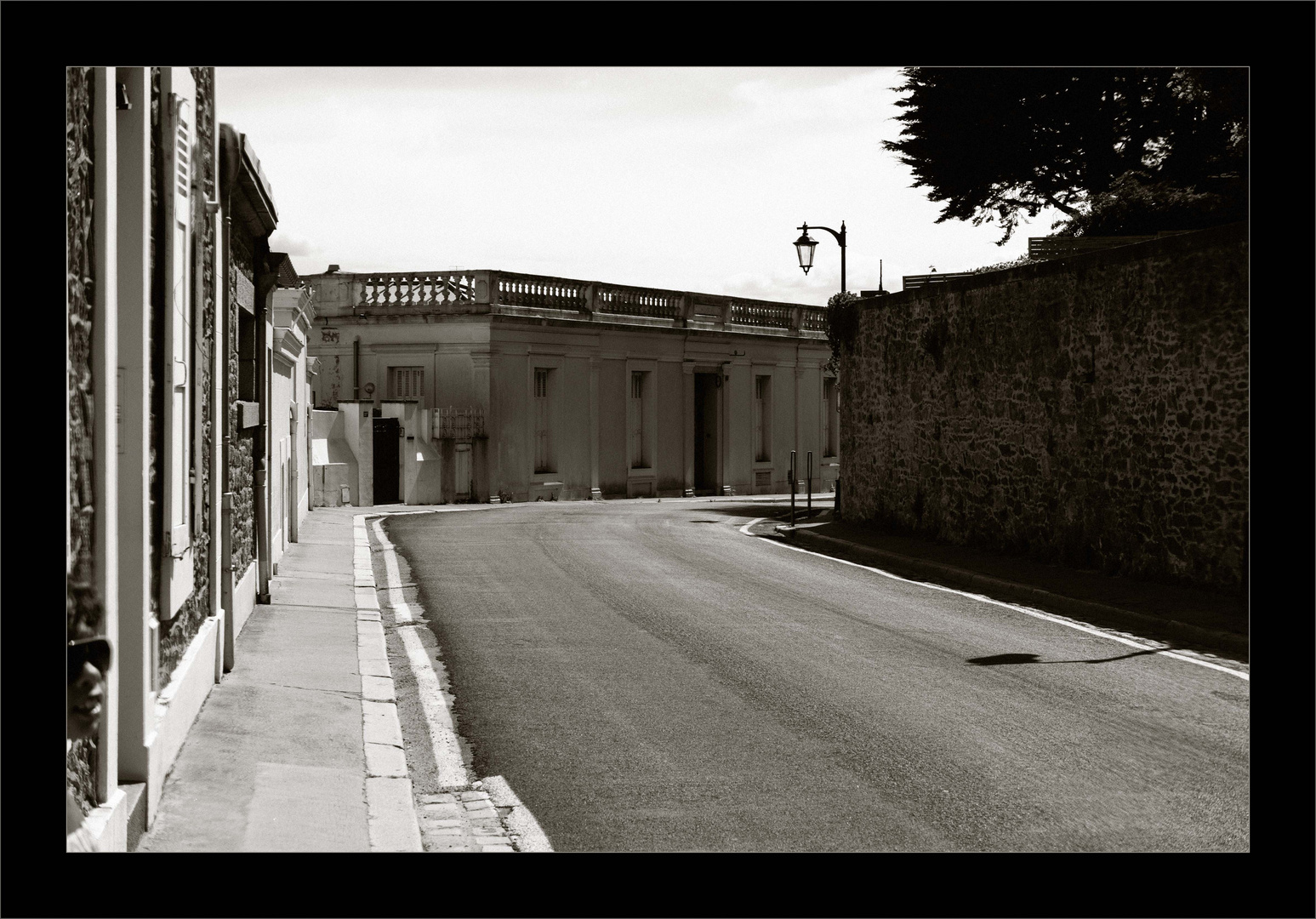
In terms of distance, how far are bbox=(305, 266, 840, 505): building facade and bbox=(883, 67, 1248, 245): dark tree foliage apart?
1008 cm

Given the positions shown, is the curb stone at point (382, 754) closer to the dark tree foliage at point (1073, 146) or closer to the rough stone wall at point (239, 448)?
the rough stone wall at point (239, 448)

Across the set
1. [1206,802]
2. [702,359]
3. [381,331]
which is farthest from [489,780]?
[702,359]

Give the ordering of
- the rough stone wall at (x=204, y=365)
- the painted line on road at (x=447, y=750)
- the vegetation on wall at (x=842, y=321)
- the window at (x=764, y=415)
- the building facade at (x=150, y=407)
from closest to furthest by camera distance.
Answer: the building facade at (x=150, y=407) < the painted line on road at (x=447, y=750) < the rough stone wall at (x=204, y=365) < the vegetation on wall at (x=842, y=321) < the window at (x=764, y=415)

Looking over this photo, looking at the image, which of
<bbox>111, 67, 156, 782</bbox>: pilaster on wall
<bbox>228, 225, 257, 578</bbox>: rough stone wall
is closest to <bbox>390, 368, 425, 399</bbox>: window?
<bbox>228, 225, 257, 578</bbox>: rough stone wall

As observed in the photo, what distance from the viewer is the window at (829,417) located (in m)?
45.9

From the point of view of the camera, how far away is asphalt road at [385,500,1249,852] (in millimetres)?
5707

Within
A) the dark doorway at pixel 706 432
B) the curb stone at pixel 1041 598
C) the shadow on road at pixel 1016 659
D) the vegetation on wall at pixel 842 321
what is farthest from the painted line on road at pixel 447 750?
the dark doorway at pixel 706 432

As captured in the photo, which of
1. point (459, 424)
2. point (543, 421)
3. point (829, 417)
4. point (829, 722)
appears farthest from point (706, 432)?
point (829, 722)

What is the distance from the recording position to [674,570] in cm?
1611

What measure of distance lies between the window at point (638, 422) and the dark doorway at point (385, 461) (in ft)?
27.2

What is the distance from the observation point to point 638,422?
128 feet

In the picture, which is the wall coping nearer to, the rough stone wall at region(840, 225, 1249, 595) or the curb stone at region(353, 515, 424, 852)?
the rough stone wall at region(840, 225, 1249, 595)
